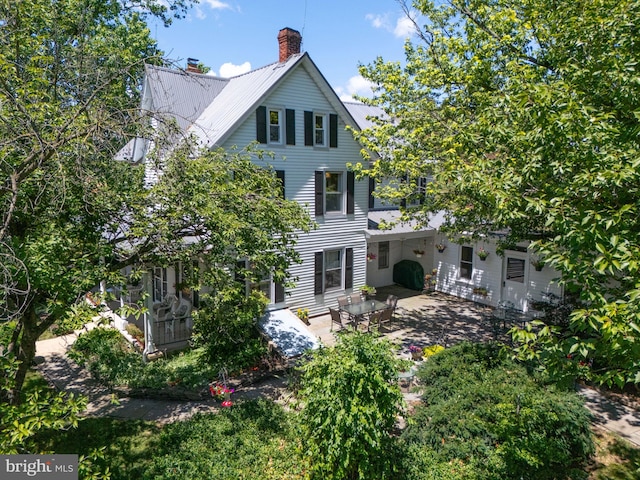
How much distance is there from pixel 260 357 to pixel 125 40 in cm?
1824

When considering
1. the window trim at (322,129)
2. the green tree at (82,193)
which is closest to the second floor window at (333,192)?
the window trim at (322,129)

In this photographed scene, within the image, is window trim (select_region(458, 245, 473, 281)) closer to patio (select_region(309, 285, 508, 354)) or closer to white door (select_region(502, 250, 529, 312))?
patio (select_region(309, 285, 508, 354))

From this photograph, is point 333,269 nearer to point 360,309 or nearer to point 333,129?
point 360,309

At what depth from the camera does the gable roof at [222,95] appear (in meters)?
14.7

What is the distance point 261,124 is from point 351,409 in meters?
11.6

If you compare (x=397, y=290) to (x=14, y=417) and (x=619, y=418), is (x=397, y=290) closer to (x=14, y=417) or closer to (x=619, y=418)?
(x=619, y=418)

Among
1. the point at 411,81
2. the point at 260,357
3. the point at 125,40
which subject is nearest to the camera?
the point at 260,357

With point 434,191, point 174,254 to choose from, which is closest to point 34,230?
point 174,254

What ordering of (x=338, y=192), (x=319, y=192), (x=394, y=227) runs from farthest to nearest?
(x=394, y=227) < (x=338, y=192) < (x=319, y=192)

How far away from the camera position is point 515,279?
58.9ft

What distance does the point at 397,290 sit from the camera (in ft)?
71.6

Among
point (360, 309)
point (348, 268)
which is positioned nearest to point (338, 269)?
point (348, 268)

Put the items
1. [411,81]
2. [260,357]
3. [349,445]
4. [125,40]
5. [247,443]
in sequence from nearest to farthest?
[349,445] → [247,443] → [260,357] → [411,81] → [125,40]

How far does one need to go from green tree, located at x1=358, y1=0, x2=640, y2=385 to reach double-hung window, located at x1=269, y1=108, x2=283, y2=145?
6089mm
